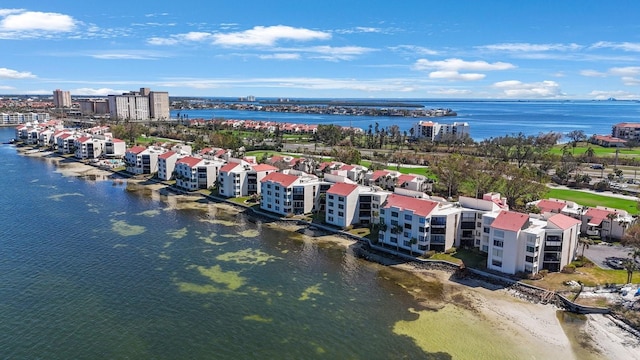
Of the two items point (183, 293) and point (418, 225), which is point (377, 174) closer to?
point (418, 225)

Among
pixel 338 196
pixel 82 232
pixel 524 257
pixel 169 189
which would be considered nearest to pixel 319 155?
pixel 169 189

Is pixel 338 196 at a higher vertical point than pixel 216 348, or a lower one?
higher

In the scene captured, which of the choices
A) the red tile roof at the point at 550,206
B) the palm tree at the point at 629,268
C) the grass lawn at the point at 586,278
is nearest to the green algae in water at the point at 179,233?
the grass lawn at the point at 586,278

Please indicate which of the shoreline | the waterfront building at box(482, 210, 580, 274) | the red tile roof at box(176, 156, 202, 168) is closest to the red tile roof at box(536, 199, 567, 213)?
the waterfront building at box(482, 210, 580, 274)

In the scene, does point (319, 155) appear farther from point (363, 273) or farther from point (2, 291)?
point (2, 291)

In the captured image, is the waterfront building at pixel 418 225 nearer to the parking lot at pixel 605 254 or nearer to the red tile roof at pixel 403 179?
the parking lot at pixel 605 254
